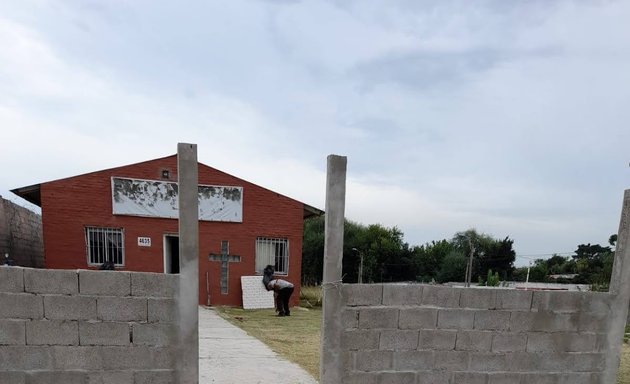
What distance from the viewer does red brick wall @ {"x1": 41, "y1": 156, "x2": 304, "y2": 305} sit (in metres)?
12.1

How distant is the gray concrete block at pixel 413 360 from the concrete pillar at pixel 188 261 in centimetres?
183

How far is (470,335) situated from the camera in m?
3.74

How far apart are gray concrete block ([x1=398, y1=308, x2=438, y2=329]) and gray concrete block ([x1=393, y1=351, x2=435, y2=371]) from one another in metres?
0.25

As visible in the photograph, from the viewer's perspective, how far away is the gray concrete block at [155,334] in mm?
3281

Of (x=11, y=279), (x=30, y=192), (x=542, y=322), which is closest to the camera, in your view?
(x=11, y=279)

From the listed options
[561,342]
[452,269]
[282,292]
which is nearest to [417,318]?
[561,342]

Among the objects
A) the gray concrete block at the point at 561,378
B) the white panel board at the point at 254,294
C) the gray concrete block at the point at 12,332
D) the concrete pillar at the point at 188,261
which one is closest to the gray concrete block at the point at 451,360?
the gray concrete block at the point at 561,378

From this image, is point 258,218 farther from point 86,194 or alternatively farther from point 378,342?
point 378,342

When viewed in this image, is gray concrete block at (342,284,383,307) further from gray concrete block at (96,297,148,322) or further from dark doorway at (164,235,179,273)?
dark doorway at (164,235,179,273)

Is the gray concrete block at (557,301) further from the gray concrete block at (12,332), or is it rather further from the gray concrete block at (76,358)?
the gray concrete block at (12,332)

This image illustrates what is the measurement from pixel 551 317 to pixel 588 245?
6827cm

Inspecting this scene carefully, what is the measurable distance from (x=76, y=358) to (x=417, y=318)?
2.97 meters

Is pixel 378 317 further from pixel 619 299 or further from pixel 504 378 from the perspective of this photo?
pixel 619 299

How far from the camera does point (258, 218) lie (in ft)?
45.1
